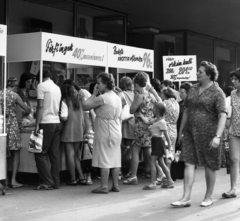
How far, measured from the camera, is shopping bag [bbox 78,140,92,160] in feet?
28.6

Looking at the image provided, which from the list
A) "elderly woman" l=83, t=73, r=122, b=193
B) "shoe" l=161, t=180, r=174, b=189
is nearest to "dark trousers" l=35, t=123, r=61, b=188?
"elderly woman" l=83, t=73, r=122, b=193

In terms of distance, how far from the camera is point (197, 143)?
6676mm

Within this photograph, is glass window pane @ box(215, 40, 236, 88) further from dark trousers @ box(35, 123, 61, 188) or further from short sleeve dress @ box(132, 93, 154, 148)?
dark trousers @ box(35, 123, 61, 188)

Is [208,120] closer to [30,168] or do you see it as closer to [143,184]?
[143,184]

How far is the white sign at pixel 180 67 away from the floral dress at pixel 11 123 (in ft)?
20.0

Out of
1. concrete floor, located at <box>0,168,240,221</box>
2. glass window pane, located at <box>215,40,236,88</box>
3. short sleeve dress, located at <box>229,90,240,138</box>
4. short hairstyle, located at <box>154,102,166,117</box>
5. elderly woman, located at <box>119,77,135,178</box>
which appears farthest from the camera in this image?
glass window pane, located at <box>215,40,236,88</box>

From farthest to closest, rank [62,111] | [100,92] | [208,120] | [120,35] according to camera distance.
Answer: [120,35] → [62,111] → [100,92] → [208,120]

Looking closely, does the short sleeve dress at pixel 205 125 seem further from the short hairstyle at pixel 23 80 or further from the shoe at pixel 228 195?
the short hairstyle at pixel 23 80

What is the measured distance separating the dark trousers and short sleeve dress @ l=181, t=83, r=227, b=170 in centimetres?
244

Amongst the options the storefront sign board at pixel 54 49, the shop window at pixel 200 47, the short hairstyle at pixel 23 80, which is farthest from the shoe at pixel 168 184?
the shop window at pixel 200 47

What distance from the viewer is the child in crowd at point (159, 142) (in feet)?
26.8

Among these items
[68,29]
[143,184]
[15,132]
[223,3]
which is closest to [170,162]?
[143,184]

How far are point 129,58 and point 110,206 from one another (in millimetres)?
4466

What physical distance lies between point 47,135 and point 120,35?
25.1 ft
